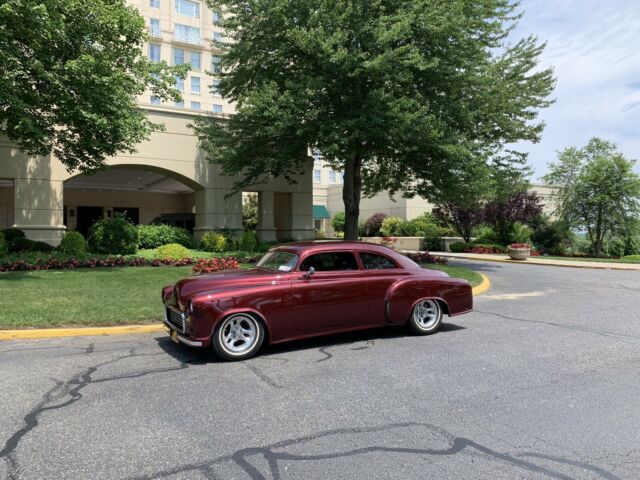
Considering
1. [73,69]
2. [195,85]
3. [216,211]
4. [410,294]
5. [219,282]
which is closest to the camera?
Answer: [219,282]

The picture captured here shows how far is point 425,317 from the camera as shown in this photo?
754 cm

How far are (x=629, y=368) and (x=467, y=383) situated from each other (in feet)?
7.07

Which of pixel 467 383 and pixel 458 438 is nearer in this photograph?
pixel 458 438

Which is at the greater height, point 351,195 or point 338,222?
point 351,195

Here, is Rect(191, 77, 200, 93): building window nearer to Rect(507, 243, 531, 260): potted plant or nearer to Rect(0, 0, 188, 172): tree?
Rect(507, 243, 531, 260): potted plant

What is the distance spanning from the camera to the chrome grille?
20.0 feet

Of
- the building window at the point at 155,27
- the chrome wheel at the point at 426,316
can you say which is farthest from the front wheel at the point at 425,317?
the building window at the point at 155,27

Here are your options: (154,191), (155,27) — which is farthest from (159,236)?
(155,27)

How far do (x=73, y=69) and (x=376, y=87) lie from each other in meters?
9.07

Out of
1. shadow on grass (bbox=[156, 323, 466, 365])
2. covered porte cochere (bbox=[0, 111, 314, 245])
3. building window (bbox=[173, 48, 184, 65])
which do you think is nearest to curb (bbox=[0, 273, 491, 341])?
shadow on grass (bbox=[156, 323, 466, 365])

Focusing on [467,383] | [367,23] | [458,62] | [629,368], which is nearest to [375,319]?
[467,383]

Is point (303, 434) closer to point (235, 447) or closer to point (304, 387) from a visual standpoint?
point (235, 447)

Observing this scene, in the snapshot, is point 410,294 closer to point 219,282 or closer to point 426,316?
point 426,316

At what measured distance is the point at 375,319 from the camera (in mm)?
7059
